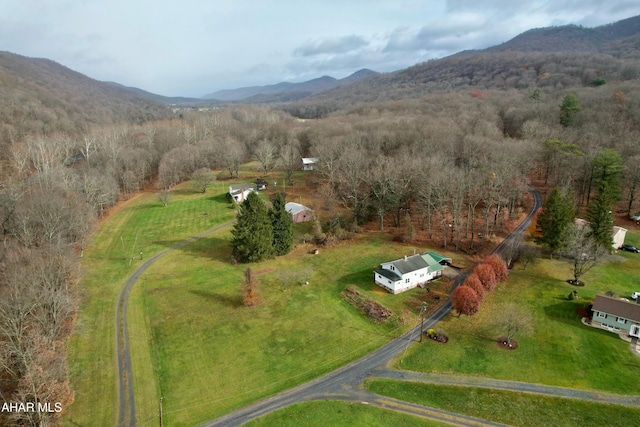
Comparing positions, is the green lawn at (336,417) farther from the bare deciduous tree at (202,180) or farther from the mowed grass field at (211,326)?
the bare deciduous tree at (202,180)

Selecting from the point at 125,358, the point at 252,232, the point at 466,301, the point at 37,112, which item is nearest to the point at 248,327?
the point at 125,358

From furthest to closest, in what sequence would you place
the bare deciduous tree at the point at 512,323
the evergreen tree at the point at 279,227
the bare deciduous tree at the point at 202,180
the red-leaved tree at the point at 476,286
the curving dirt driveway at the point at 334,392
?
the bare deciduous tree at the point at 202,180 → the evergreen tree at the point at 279,227 → the red-leaved tree at the point at 476,286 → the bare deciduous tree at the point at 512,323 → the curving dirt driveway at the point at 334,392

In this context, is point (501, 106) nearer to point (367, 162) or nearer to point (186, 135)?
point (367, 162)

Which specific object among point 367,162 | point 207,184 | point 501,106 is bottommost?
point 207,184

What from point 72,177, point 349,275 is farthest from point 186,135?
point 349,275

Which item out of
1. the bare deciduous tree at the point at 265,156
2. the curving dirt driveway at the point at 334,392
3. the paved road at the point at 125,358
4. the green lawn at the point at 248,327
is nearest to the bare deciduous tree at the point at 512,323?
the curving dirt driveway at the point at 334,392

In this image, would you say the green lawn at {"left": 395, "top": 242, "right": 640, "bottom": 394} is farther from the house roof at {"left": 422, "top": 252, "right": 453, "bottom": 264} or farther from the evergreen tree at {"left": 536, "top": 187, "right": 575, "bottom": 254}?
the house roof at {"left": 422, "top": 252, "right": 453, "bottom": 264}

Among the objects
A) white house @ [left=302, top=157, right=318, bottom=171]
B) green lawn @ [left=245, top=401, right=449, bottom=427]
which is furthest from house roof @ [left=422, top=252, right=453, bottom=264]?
white house @ [left=302, top=157, right=318, bottom=171]
